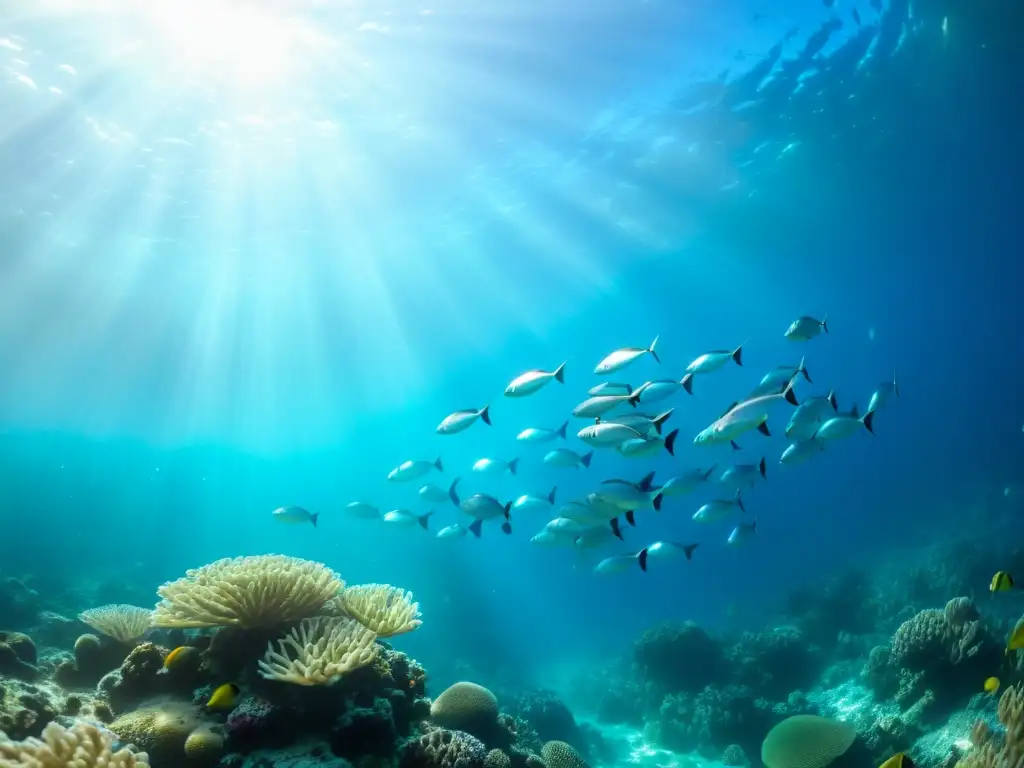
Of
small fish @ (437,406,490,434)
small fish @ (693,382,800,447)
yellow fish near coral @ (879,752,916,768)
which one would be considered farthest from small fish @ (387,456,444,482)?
yellow fish near coral @ (879,752,916,768)

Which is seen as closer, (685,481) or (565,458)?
(685,481)

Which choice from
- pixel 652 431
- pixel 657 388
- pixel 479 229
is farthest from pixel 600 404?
pixel 479 229

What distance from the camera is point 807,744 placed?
746 cm

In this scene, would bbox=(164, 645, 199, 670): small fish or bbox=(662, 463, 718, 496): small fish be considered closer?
bbox=(164, 645, 199, 670): small fish

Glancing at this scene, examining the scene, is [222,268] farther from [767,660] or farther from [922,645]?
[922,645]

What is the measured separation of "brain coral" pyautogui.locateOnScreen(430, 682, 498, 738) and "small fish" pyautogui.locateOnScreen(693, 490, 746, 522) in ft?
15.8

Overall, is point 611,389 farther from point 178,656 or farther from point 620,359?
point 178,656

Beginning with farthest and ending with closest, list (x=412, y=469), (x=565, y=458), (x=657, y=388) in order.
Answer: (x=412, y=469), (x=565, y=458), (x=657, y=388)

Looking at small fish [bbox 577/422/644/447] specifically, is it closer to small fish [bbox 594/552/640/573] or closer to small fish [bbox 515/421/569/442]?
small fish [bbox 594/552/640/573]

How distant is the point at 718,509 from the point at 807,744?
337 cm

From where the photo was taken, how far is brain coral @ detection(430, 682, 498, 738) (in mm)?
5957

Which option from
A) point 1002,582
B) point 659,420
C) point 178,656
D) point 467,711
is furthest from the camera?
point 659,420

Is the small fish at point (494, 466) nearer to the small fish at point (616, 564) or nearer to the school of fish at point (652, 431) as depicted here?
the school of fish at point (652, 431)

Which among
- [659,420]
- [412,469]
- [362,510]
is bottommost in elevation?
[659,420]
